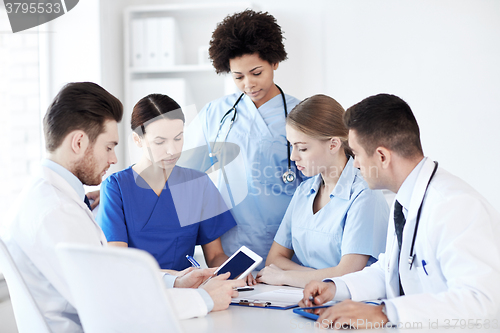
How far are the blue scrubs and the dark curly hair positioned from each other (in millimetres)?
231

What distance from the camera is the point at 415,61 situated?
9.01 feet

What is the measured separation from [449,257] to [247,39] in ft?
3.81

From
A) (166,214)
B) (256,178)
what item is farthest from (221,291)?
(256,178)

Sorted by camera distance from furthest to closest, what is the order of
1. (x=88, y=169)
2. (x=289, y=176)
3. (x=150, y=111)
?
(x=289, y=176) < (x=150, y=111) < (x=88, y=169)

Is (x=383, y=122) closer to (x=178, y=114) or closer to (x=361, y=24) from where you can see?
(x=178, y=114)

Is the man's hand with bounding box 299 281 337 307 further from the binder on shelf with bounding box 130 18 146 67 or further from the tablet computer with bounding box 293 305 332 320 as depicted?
the binder on shelf with bounding box 130 18 146 67

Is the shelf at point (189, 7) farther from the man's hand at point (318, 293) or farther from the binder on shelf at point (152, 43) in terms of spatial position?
the man's hand at point (318, 293)

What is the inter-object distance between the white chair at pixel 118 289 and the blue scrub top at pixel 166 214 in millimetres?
742

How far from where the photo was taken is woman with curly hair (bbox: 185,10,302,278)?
1.72 metres

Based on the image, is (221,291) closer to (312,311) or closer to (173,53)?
(312,311)

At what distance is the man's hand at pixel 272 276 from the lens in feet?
4.57

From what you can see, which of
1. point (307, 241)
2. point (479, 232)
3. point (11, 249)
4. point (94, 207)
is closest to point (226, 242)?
point (307, 241)

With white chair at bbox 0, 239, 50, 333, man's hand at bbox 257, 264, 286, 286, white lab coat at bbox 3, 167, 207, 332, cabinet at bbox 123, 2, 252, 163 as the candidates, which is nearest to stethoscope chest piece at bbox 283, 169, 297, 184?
man's hand at bbox 257, 264, 286, 286

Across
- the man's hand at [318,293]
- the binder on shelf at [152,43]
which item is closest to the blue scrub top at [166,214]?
the man's hand at [318,293]
